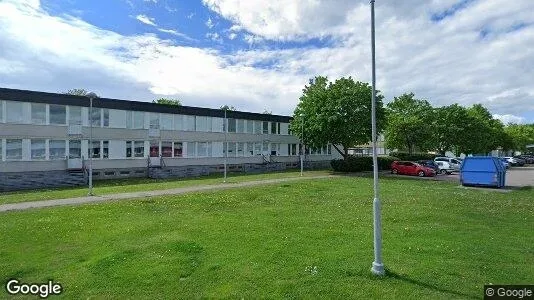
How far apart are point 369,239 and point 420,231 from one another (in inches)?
79.8

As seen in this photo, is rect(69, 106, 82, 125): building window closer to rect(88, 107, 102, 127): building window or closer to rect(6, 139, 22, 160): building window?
rect(88, 107, 102, 127): building window

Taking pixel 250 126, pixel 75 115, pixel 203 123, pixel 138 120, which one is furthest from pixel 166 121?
pixel 250 126

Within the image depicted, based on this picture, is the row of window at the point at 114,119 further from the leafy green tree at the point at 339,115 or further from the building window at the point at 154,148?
the leafy green tree at the point at 339,115

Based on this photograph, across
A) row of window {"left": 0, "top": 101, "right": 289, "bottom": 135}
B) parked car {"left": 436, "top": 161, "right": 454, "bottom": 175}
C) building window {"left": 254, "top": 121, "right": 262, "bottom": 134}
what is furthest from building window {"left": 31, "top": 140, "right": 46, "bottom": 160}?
parked car {"left": 436, "top": 161, "right": 454, "bottom": 175}

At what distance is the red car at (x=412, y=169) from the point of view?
3722 centimetres

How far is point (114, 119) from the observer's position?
33500mm

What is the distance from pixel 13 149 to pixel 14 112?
2678 millimetres

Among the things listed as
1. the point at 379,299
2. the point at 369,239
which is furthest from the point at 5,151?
the point at 379,299

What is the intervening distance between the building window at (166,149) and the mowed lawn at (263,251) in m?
21.5

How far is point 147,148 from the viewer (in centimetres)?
3591

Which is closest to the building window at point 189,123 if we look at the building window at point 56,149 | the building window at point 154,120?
the building window at point 154,120

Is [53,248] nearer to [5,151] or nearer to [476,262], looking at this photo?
[476,262]

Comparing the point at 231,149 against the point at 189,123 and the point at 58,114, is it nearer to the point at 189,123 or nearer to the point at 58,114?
the point at 189,123

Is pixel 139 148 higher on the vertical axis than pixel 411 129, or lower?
lower
